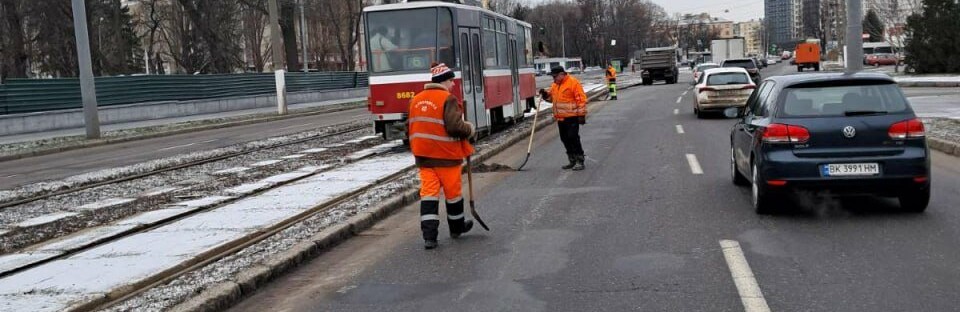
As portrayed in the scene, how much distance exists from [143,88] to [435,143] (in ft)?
104

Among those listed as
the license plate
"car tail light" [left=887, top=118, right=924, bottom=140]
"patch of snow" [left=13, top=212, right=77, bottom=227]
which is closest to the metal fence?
"patch of snow" [left=13, top=212, right=77, bottom=227]

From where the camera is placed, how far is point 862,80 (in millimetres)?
8656

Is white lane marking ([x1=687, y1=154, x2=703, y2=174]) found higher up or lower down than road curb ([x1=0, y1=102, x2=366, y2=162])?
lower down

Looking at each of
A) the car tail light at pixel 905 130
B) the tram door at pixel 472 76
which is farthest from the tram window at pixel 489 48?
the car tail light at pixel 905 130

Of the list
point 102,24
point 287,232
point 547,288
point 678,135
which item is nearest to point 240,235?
point 287,232

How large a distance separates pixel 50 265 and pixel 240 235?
168 cm

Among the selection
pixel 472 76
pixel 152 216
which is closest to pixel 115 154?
pixel 472 76

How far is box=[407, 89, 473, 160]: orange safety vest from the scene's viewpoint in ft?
25.7

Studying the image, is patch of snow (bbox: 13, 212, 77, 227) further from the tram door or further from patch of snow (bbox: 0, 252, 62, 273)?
the tram door

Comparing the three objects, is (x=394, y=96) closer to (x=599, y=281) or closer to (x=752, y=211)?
(x=752, y=211)

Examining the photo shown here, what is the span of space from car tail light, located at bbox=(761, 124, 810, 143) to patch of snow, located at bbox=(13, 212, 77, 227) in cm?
786

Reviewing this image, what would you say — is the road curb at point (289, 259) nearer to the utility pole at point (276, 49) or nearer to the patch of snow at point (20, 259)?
the patch of snow at point (20, 259)

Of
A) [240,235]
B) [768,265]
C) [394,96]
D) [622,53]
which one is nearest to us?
[768,265]

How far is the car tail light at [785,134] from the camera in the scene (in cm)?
843
